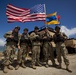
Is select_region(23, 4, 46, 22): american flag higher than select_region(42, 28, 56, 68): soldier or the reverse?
higher

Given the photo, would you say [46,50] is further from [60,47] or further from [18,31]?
[18,31]

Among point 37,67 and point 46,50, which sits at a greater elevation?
point 46,50

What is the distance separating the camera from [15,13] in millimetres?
11250

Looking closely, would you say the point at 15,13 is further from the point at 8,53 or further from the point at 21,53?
the point at 8,53

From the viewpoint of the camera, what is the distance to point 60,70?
939 centimetres

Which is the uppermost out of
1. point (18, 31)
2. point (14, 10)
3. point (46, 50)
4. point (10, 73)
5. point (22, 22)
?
point (14, 10)

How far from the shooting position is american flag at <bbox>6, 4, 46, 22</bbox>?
11.0m

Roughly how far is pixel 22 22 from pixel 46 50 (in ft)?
8.12

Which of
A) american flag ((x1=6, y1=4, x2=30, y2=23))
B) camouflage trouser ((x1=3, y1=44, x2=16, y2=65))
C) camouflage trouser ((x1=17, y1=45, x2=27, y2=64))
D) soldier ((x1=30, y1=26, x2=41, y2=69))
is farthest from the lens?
american flag ((x1=6, y1=4, x2=30, y2=23))

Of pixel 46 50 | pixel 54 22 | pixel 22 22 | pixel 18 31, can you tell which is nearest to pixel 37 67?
pixel 46 50

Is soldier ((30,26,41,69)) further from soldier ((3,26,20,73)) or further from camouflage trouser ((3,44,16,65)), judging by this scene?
camouflage trouser ((3,44,16,65))

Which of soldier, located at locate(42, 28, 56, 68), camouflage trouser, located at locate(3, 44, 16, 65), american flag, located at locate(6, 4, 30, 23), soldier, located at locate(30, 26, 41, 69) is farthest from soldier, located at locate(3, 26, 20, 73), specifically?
soldier, located at locate(42, 28, 56, 68)

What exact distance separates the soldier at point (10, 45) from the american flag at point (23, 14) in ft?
4.22

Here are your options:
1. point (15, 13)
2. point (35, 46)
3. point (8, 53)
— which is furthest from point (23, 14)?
point (8, 53)
